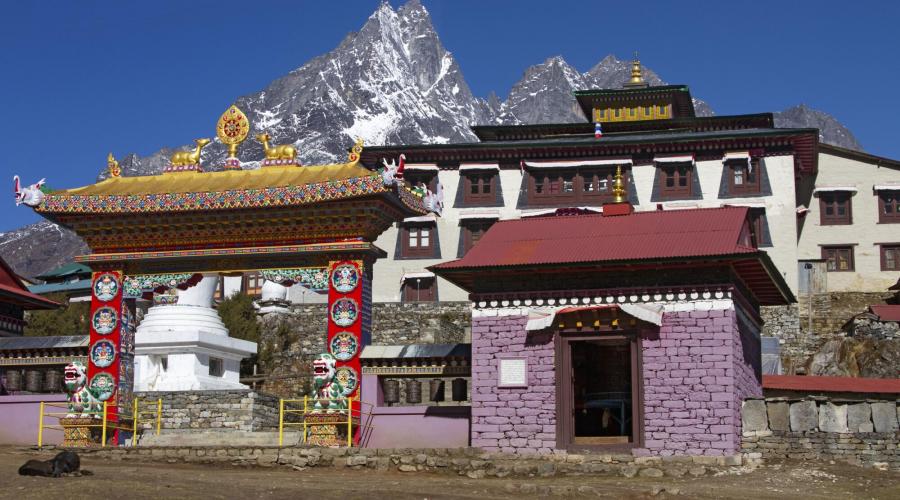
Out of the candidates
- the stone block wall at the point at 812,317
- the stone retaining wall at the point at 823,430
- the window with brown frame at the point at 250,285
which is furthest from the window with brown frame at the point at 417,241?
the stone retaining wall at the point at 823,430

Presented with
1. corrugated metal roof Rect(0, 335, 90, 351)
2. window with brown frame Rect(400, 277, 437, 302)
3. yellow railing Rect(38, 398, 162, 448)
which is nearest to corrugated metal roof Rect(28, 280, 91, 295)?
window with brown frame Rect(400, 277, 437, 302)

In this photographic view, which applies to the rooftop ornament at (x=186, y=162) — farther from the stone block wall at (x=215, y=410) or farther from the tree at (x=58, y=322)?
the tree at (x=58, y=322)

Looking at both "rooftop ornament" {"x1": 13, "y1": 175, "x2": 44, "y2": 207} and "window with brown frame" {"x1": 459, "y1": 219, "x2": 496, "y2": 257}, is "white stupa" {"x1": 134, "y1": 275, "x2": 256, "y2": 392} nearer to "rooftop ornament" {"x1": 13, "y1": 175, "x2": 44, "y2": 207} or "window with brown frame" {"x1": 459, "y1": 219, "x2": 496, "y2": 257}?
"rooftop ornament" {"x1": 13, "y1": 175, "x2": 44, "y2": 207}

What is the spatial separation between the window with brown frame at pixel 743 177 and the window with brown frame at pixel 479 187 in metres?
11.3

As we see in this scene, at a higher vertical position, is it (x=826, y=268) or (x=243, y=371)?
(x=826, y=268)

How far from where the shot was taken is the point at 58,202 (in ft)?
107

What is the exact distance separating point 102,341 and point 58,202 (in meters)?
3.60

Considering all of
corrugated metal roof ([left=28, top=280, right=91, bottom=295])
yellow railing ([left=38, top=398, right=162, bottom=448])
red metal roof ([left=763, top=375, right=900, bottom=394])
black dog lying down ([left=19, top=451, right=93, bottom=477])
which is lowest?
black dog lying down ([left=19, top=451, right=93, bottom=477])

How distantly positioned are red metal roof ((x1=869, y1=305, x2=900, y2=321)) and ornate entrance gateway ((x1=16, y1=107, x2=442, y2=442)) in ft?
81.3

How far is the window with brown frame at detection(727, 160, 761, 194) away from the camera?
61656 millimetres

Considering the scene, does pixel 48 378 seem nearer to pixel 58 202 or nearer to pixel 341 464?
pixel 58 202

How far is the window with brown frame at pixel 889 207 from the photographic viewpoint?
2542 inches

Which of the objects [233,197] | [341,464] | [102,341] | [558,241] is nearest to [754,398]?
[558,241]

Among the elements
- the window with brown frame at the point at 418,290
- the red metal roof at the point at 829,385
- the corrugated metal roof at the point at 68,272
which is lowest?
the red metal roof at the point at 829,385
